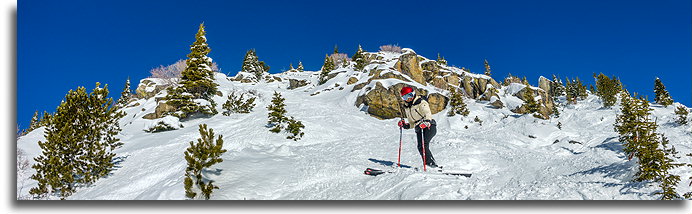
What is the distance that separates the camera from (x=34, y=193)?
580 centimetres

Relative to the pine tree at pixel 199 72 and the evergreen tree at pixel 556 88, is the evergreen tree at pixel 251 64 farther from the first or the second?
the evergreen tree at pixel 556 88

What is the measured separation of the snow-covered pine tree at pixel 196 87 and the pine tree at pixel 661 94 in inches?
1826

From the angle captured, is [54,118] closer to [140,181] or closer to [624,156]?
[140,181]

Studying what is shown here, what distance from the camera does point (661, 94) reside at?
37125 millimetres

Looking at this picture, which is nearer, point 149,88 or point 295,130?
point 295,130

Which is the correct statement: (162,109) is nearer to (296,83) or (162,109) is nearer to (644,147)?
(644,147)

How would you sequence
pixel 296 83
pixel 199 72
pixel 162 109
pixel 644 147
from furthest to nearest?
1. pixel 296 83
2. pixel 199 72
3. pixel 162 109
4. pixel 644 147

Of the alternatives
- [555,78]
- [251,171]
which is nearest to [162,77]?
[251,171]

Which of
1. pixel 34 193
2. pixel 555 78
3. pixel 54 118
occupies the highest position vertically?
pixel 555 78

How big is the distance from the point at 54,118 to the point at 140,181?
7.53 ft

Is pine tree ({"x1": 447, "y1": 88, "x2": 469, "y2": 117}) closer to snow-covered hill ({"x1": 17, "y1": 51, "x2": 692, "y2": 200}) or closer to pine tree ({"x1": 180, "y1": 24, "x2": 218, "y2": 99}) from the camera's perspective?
snow-covered hill ({"x1": 17, "y1": 51, "x2": 692, "y2": 200})

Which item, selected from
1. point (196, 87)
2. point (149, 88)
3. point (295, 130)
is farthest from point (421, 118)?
point (149, 88)

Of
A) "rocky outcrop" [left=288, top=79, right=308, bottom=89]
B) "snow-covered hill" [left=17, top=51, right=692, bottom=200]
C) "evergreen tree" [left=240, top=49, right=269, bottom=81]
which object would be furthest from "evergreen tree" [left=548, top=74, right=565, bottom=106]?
"evergreen tree" [left=240, top=49, right=269, bottom=81]

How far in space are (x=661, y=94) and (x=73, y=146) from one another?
2131 inches
